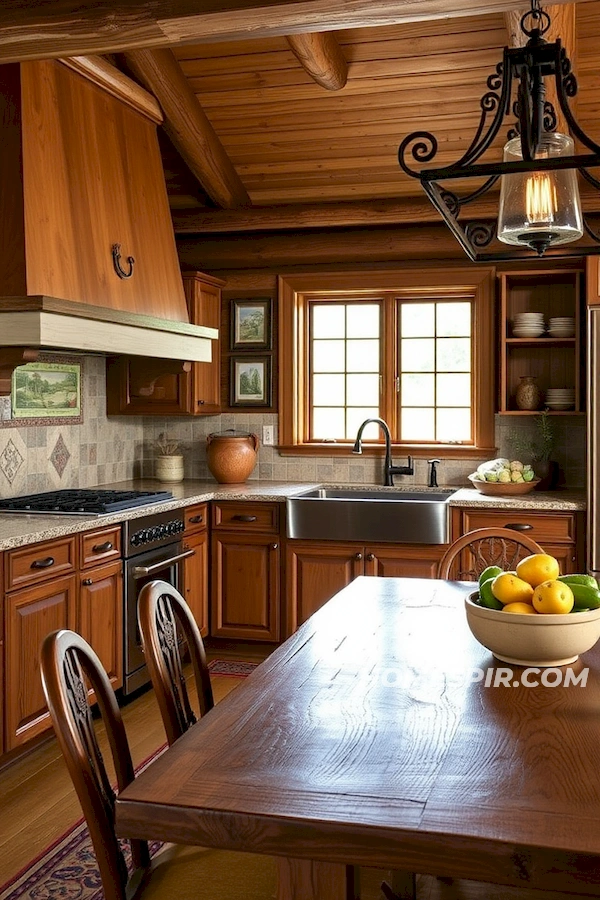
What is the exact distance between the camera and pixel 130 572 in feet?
14.4

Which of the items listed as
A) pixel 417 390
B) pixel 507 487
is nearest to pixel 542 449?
pixel 507 487

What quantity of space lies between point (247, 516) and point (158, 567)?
790 mm

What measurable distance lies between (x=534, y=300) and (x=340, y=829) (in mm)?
4441

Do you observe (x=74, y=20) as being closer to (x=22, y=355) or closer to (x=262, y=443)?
(x=22, y=355)

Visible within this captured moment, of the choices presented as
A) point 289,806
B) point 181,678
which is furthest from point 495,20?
point 289,806

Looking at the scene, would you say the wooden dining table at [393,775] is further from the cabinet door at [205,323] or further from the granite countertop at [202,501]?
the cabinet door at [205,323]

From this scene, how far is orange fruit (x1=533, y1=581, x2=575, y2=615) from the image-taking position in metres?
2.07

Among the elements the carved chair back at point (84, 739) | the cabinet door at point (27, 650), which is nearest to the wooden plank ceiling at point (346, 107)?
the cabinet door at point (27, 650)

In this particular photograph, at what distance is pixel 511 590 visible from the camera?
6.98ft

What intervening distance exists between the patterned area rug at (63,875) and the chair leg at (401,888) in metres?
0.86

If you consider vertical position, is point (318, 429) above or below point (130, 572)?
above

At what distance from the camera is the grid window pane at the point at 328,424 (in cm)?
598

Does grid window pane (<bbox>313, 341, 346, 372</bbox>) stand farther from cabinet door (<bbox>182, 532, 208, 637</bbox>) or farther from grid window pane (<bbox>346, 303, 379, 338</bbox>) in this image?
cabinet door (<bbox>182, 532, 208, 637</bbox>)

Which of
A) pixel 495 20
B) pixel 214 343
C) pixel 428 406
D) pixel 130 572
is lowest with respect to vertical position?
pixel 130 572
